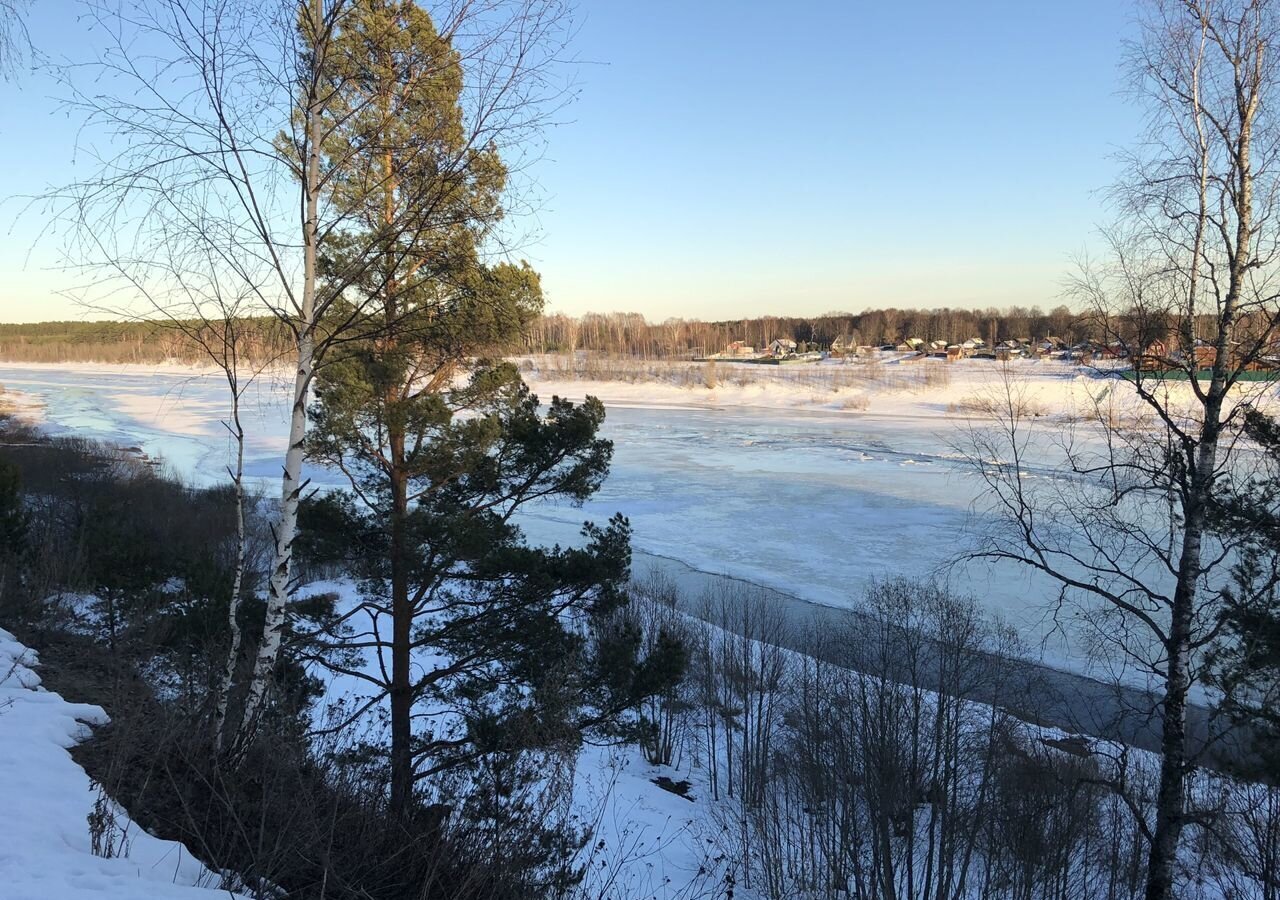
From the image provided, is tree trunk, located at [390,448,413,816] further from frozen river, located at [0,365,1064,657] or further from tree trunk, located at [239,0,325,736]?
tree trunk, located at [239,0,325,736]

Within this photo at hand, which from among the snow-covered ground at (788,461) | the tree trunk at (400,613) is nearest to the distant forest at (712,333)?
the snow-covered ground at (788,461)

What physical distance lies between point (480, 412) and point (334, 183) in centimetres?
404

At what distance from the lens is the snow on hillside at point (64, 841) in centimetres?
287

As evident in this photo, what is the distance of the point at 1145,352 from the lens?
6766mm

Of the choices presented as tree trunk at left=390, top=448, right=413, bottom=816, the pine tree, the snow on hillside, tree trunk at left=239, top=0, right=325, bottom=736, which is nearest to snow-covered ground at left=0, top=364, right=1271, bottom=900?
the snow on hillside

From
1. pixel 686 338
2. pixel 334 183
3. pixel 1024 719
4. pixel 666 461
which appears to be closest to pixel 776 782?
pixel 1024 719

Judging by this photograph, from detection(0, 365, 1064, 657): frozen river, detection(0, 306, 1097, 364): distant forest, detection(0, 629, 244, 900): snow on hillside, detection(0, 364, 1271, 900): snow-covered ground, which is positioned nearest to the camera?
detection(0, 629, 244, 900): snow on hillside

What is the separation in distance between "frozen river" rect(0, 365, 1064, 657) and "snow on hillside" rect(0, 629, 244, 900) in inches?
92.9

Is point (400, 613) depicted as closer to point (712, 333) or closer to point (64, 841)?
point (64, 841)

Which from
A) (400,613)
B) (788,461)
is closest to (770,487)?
(788,461)

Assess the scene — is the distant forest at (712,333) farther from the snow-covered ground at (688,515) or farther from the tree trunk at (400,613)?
the tree trunk at (400,613)

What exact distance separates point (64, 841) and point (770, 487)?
86.6 ft

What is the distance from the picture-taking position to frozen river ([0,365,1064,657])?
1870 cm

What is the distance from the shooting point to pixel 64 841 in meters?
3.19
